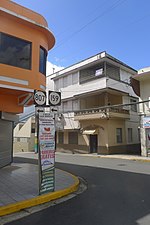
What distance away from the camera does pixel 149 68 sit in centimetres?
1931

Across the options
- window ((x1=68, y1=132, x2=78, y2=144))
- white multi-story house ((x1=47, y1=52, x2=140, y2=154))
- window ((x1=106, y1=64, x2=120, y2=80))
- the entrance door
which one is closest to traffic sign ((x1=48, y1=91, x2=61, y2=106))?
white multi-story house ((x1=47, y1=52, x2=140, y2=154))

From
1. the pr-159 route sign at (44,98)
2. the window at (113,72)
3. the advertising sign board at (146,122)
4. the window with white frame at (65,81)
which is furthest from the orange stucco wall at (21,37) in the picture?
the window with white frame at (65,81)

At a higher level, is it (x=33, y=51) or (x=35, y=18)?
(x=35, y=18)

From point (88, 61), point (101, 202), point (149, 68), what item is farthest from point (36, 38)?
point (88, 61)

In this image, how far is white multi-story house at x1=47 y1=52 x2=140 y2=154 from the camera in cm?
2219

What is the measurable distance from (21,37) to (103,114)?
13.5 m

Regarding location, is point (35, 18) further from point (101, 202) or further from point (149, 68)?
point (149, 68)

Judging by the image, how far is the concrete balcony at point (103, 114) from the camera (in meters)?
21.1

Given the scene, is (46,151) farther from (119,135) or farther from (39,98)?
(119,135)

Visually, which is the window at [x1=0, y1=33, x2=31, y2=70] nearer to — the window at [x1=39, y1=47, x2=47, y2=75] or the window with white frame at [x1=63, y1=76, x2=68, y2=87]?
the window at [x1=39, y1=47, x2=47, y2=75]

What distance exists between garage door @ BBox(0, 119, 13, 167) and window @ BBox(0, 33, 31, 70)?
161 inches

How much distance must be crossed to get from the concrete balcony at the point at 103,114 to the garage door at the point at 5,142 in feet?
31.5

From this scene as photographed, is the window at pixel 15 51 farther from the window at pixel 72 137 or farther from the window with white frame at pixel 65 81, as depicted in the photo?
the window with white frame at pixel 65 81

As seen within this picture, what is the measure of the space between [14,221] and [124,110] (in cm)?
2007
